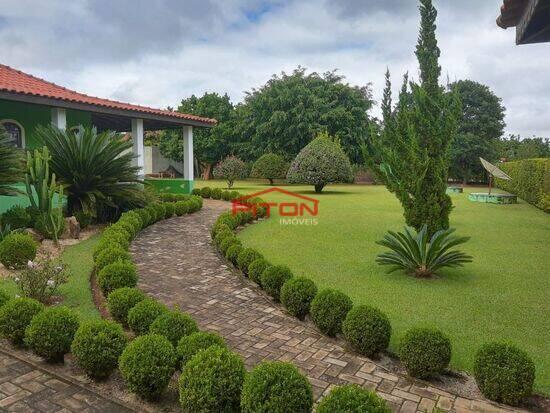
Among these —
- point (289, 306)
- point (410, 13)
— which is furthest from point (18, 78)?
point (289, 306)

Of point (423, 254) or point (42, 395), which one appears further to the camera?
point (423, 254)

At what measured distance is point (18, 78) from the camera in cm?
1403

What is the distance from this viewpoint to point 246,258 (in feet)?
24.3

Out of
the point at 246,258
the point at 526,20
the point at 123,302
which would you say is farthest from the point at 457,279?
the point at 123,302

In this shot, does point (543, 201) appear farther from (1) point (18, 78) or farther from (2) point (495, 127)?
(2) point (495, 127)

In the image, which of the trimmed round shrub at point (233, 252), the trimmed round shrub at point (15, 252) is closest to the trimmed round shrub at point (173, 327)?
the trimmed round shrub at point (233, 252)

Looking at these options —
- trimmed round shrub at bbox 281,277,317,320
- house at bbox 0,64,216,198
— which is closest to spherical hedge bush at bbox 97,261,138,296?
trimmed round shrub at bbox 281,277,317,320

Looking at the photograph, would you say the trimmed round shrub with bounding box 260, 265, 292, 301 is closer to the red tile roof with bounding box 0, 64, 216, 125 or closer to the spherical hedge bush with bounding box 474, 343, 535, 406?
the spherical hedge bush with bounding box 474, 343, 535, 406

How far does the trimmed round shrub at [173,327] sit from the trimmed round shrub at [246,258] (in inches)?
118

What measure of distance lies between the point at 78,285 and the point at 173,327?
3223 millimetres

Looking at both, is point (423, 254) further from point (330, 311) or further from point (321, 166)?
point (321, 166)

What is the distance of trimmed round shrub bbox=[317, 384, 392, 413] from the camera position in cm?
274

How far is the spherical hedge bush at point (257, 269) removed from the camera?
6.74 metres

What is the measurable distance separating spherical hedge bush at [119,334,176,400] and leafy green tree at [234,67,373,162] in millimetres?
30924
